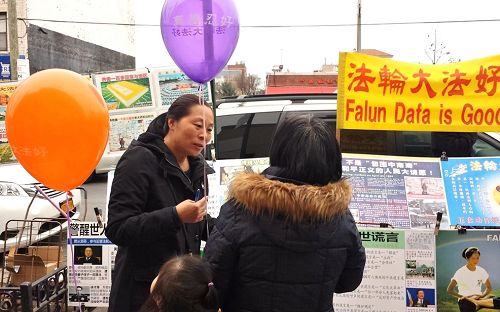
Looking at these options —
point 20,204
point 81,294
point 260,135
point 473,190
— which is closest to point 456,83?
point 473,190

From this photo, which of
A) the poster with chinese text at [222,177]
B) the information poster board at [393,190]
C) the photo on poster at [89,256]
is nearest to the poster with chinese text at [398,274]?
the information poster board at [393,190]

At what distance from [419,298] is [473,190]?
88cm

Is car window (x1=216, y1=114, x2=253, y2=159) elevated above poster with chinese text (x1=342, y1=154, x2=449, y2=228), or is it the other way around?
car window (x1=216, y1=114, x2=253, y2=159)

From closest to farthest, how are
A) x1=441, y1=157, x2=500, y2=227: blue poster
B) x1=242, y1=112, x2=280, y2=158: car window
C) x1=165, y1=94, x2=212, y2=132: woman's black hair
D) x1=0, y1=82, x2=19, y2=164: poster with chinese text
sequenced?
x1=165, y1=94, x2=212, y2=132: woman's black hair
x1=441, y1=157, x2=500, y2=227: blue poster
x1=242, y1=112, x2=280, y2=158: car window
x1=0, y1=82, x2=19, y2=164: poster with chinese text

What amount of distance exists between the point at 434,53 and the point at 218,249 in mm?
24921

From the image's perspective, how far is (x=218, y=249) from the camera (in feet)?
5.57

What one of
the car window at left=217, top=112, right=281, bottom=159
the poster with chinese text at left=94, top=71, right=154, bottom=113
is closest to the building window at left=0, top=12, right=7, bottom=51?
the poster with chinese text at left=94, top=71, right=154, bottom=113

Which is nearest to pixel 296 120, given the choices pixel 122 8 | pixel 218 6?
pixel 218 6

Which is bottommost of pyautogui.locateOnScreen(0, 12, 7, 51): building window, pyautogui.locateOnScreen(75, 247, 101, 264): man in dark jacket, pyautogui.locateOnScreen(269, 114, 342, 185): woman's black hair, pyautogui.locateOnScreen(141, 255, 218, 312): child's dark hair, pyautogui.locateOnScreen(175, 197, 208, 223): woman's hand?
pyautogui.locateOnScreen(75, 247, 101, 264): man in dark jacket

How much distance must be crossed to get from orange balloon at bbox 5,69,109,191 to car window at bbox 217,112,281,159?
2.74 m

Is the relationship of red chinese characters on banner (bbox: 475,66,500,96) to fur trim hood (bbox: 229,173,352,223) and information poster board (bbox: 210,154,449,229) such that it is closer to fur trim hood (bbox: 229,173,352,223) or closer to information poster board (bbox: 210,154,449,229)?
information poster board (bbox: 210,154,449,229)

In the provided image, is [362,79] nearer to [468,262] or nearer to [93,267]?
[468,262]

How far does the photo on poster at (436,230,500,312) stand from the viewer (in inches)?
137

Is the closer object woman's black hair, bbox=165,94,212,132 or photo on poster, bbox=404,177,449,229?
woman's black hair, bbox=165,94,212,132
